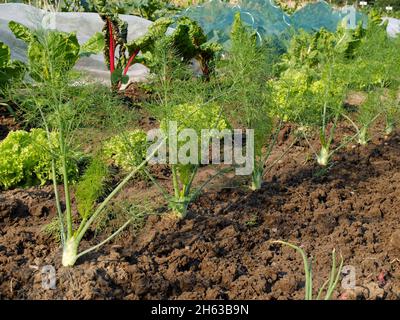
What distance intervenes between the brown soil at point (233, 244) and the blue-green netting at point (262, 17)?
181 inches

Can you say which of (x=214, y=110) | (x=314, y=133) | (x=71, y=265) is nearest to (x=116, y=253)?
(x=71, y=265)

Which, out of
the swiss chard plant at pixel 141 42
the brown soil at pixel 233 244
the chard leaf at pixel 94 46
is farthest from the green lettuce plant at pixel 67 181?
the chard leaf at pixel 94 46

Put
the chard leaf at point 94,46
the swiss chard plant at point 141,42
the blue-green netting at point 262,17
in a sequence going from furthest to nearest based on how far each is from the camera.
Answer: the blue-green netting at point 262,17 < the chard leaf at point 94,46 < the swiss chard plant at point 141,42

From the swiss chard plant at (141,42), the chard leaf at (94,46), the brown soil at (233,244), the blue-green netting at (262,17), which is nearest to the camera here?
the brown soil at (233,244)

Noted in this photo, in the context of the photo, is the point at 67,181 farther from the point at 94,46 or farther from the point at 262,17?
the point at 262,17

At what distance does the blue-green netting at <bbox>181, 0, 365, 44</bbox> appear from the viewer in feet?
30.1

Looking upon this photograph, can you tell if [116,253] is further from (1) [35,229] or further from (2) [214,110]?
(2) [214,110]

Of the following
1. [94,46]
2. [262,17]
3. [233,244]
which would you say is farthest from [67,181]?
[262,17]

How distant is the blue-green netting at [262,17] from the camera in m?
9.17

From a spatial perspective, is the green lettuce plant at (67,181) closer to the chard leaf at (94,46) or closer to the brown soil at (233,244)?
the brown soil at (233,244)

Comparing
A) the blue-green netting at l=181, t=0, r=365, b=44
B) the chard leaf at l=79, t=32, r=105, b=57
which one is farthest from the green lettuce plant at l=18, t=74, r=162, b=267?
the blue-green netting at l=181, t=0, r=365, b=44

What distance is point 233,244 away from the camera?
11.2 ft

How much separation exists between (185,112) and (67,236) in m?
1.09
